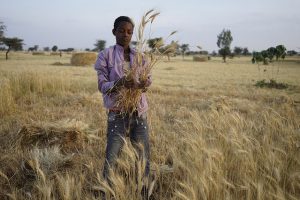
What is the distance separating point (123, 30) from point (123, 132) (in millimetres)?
922

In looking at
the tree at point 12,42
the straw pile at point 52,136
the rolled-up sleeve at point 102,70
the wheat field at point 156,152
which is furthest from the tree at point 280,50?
the tree at point 12,42

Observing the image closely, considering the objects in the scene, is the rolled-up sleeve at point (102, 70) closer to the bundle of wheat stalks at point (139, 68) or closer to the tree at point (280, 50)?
the bundle of wheat stalks at point (139, 68)

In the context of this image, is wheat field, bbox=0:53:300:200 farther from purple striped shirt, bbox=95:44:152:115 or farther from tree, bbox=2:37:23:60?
tree, bbox=2:37:23:60

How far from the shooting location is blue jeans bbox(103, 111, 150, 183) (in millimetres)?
2795

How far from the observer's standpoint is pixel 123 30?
283cm

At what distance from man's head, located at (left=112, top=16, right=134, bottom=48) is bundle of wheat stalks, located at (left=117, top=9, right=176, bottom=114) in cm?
33

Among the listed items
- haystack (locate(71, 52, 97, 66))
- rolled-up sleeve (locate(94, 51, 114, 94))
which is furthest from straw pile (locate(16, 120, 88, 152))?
haystack (locate(71, 52, 97, 66))

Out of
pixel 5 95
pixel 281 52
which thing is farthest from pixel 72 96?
pixel 281 52

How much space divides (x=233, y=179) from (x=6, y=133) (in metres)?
3.62

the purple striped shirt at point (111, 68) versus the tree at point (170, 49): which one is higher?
Answer: the tree at point (170, 49)

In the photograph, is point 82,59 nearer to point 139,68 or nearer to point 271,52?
point 271,52

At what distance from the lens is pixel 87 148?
4008 mm

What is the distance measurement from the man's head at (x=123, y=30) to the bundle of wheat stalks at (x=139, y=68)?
33 centimetres

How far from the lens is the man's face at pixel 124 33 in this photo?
9.21ft
